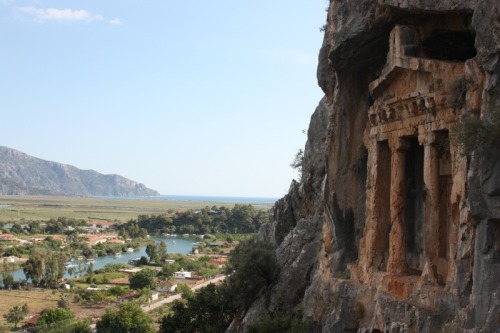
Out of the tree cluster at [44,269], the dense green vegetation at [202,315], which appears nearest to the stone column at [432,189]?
the dense green vegetation at [202,315]

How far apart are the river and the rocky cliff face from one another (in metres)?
69.3

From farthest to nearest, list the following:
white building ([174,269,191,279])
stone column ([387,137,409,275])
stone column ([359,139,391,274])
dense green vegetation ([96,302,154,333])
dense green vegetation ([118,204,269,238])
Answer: dense green vegetation ([118,204,269,238]) → white building ([174,269,191,279]) → dense green vegetation ([96,302,154,333]) → stone column ([359,139,391,274]) → stone column ([387,137,409,275])

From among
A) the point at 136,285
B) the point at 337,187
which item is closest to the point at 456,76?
the point at 337,187

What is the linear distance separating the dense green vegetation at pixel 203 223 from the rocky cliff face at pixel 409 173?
107838mm

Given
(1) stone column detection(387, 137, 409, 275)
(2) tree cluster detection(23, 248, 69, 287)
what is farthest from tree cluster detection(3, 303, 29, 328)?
(1) stone column detection(387, 137, 409, 275)

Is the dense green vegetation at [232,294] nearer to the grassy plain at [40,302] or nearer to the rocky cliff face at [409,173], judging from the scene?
the rocky cliff face at [409,173]

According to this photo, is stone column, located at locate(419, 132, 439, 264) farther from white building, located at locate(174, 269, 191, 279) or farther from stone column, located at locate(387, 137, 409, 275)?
white building, located at locate(174, 269, 191, 279)

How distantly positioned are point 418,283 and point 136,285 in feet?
200

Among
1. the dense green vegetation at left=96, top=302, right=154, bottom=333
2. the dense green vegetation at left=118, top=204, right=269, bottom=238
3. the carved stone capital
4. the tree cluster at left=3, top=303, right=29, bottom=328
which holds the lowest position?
the tree cluster at left=3, top=303, right=29, bottom=328

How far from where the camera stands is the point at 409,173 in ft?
47.6

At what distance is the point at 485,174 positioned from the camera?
9.62 m

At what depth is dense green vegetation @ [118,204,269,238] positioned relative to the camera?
425 feet

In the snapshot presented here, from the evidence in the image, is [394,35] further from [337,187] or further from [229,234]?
[229,234]

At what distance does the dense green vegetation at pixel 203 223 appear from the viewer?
12962cm
